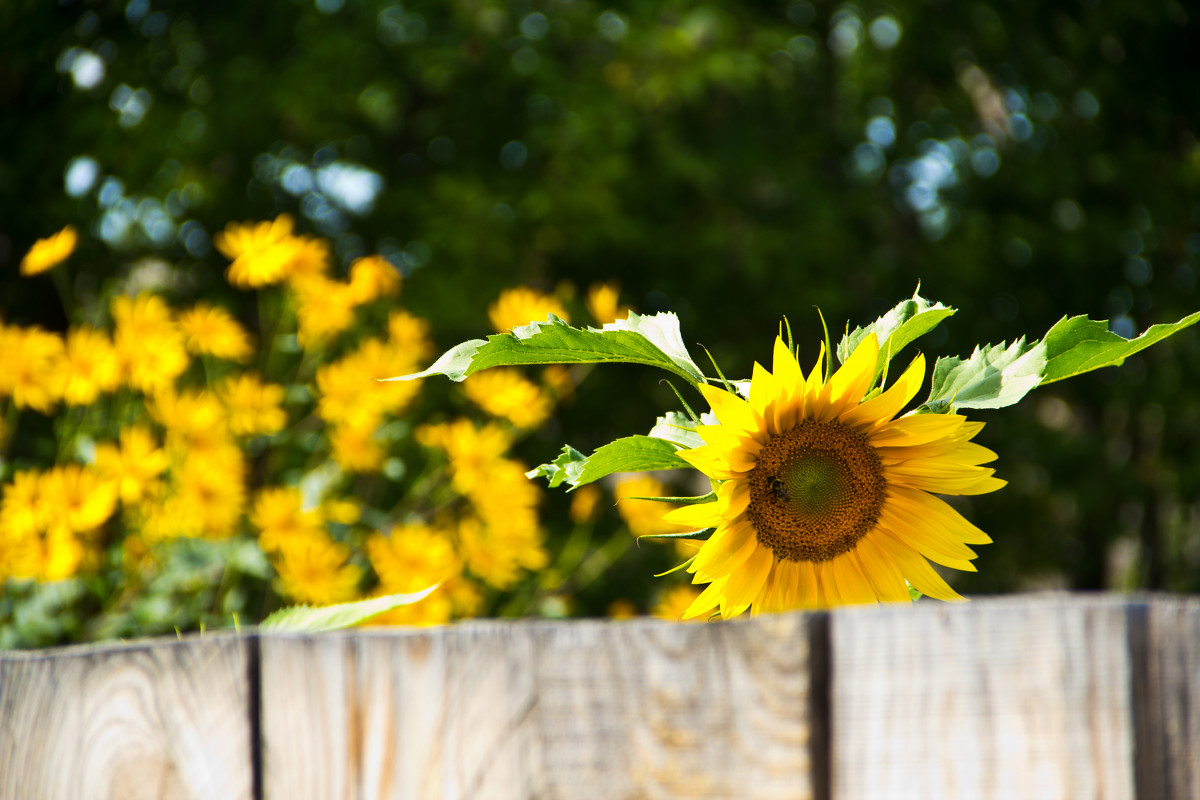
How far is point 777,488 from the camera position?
2.56 ft

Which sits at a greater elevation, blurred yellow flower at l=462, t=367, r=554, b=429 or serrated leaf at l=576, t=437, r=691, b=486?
blurred yellow flower at l=462, t=367, r=554, b=429

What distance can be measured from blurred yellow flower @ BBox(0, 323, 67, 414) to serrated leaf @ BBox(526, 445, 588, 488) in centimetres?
153

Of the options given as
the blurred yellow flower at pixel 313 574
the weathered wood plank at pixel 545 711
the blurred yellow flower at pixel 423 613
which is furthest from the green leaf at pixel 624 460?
the blurred yellow flower at pixel 313 574

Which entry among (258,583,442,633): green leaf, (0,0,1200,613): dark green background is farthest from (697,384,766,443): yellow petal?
(0,0,1200,613): dark green background

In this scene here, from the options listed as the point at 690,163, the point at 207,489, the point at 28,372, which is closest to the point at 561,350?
the point at 207,489

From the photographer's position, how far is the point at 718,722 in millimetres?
596

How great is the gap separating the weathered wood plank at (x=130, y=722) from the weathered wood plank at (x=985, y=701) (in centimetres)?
40

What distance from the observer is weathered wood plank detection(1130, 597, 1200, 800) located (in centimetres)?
54

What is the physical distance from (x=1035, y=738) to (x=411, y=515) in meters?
1.87

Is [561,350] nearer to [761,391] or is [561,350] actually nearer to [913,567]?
[761,391]

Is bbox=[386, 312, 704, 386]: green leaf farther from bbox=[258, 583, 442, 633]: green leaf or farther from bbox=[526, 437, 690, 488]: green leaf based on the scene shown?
bbox=[258, 583, 442, 633]: green leaf

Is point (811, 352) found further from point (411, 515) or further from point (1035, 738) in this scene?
point (1035, 738)

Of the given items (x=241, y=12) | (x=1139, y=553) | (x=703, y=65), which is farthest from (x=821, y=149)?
(x=1139, y=553)

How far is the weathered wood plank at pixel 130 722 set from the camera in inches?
27.5
